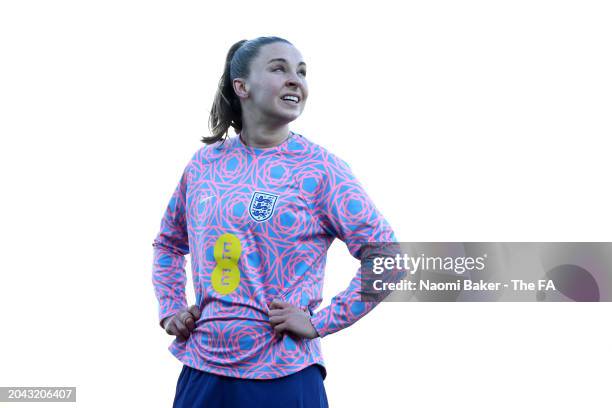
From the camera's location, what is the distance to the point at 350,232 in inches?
91.7

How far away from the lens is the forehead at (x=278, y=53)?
245 cm

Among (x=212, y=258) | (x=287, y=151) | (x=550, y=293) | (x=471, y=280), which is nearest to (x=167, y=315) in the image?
(x=212, y=258)

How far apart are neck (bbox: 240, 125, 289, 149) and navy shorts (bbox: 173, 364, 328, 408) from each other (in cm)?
70

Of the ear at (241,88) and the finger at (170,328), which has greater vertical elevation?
the ear at (241,88)

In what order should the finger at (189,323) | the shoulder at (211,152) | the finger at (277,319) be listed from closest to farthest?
the finger at (277,319)
the finger at (189,323)
the shoulder at (211,152)

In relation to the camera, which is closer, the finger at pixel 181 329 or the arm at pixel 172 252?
the finger at pixel 181 329

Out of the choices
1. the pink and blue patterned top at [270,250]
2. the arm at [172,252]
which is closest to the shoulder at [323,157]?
the pink and blue patterned top at [270,250]

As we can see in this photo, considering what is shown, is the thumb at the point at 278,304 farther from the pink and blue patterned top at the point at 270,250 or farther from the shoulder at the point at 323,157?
the shoulder at the point at 323,157

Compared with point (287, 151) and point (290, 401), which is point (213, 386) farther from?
point (287, 151)

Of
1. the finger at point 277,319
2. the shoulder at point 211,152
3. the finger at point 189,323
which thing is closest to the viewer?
the finger at point 277,319

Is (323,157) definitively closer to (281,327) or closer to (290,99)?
(290,99)

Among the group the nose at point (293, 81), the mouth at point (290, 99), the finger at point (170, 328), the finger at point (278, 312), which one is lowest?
the finger at point (170, 328)

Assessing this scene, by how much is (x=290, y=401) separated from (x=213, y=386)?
0.23 meters

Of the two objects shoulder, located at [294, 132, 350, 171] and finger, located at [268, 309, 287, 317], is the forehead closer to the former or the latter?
shoulder, located at [294, 132, 350, 171]
